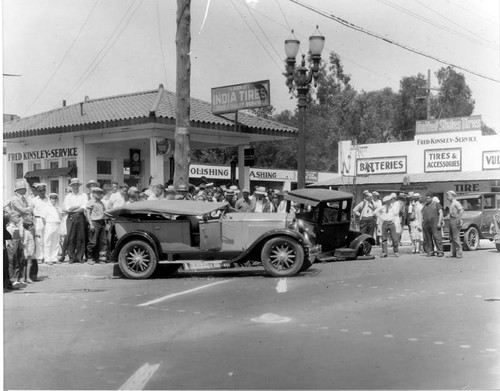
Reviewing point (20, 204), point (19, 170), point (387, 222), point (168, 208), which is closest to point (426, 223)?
point (387, 222)

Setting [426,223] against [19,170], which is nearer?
[426,223]

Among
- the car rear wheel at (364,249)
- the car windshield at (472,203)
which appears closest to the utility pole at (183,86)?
the car rear wheel at (364,249)

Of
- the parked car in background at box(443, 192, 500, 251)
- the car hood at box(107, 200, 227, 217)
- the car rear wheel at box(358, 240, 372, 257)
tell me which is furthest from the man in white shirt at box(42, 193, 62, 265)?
the parked car in background at box(443, 192, 500, 251)

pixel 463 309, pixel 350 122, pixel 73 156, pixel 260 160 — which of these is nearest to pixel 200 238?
pixel 463 309

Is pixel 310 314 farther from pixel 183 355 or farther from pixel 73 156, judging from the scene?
pixel 73 156

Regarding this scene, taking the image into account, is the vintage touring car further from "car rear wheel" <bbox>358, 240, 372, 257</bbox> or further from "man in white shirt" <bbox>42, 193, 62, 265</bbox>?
"car rear wheel" <bbox>358, 240, 372, 257</bbox>

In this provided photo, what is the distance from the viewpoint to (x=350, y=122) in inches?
1315

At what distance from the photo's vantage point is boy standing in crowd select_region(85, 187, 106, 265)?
12961mm

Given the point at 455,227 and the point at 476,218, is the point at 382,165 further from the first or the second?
the point at 455,227

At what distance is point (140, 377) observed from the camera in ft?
17.3

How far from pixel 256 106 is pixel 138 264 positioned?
7118 millimetres

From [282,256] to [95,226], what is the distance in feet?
13.5

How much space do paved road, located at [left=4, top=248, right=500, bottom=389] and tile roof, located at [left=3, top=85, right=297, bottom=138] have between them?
24.6 feet

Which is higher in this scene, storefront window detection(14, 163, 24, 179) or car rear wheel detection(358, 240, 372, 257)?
storefront window detection(14, 163, 24, 179)
